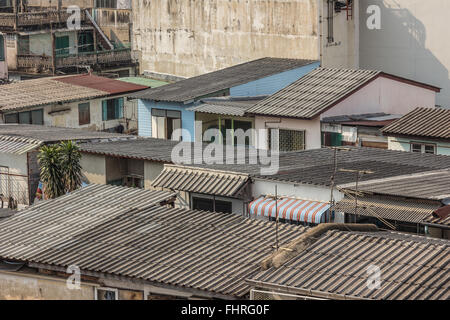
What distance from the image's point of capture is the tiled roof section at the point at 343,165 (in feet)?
103

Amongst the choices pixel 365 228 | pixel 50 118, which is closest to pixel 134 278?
pixel 365 228

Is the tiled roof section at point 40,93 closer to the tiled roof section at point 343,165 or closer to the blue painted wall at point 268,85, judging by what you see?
the blue painted wall at point 268,85

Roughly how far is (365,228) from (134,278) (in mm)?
5688

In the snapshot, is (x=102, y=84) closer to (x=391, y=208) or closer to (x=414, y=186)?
(x=414, y=186)

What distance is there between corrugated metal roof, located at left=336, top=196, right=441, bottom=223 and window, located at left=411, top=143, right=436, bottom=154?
10.4 meters

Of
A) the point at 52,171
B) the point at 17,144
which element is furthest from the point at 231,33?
the point at 52,171

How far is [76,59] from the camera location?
211ft

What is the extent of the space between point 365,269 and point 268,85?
28.7 meters

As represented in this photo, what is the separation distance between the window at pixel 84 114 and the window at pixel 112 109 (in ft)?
3.49

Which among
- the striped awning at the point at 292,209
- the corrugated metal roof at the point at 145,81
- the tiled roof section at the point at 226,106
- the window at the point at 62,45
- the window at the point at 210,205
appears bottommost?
the window at the point at 210,205

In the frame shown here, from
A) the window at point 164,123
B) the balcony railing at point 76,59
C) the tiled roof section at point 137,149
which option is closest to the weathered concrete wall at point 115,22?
the balcony railing at point 76,59

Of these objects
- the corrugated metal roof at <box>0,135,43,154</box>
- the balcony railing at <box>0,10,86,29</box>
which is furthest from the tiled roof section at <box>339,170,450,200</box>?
the balcony railing at <box>0,10,86,29</box>

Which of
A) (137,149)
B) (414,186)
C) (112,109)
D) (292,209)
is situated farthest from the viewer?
(112,109)

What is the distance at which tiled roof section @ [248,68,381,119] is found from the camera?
41.7m
